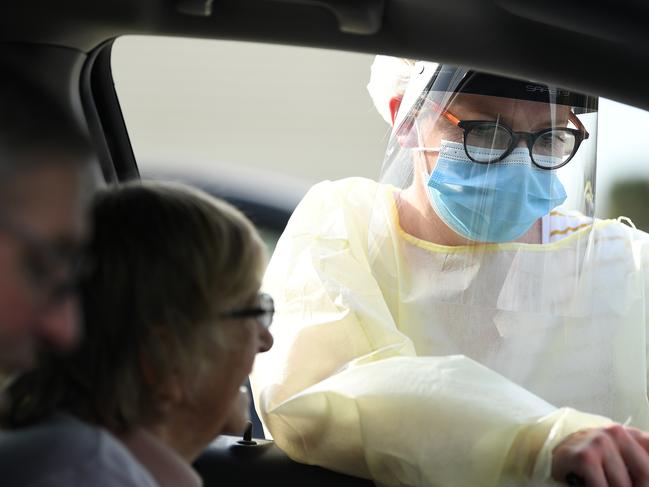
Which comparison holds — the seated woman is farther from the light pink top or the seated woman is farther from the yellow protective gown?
the yellow protective gown

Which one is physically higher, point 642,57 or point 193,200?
point 642,57

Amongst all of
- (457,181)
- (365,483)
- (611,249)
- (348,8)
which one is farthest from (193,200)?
(611,249)

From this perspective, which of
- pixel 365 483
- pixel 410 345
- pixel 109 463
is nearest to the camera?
pixel 109 463

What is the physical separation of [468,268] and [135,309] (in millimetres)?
1074

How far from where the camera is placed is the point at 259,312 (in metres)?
1.43

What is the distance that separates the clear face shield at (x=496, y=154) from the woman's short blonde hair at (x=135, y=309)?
918mm

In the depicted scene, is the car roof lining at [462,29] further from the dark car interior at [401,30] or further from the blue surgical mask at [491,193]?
the blue surgical mask at [491,193]

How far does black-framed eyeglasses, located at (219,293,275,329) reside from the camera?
54.8 inches

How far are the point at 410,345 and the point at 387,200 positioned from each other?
0.37m

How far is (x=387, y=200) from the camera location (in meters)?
2.33

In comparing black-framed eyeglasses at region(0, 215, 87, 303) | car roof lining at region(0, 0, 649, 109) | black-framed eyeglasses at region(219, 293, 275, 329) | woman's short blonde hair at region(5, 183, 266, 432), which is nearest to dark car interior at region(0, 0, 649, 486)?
car roof lining at region(0, 0, 649, 109)

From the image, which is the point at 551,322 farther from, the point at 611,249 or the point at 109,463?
the point at 109,463

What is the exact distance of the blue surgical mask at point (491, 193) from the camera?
2.15 metres

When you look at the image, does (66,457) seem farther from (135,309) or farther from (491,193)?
(491,193)
